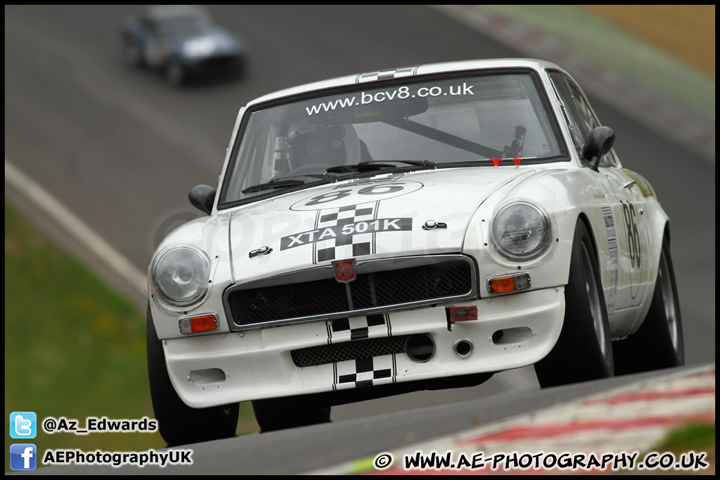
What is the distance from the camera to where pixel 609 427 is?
3.39m

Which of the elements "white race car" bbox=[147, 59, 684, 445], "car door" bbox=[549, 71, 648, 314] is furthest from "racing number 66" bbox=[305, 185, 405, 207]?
"car door" bbox=[549, 71, 648, 314]

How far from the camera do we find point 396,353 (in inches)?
179

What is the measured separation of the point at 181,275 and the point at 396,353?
104cm

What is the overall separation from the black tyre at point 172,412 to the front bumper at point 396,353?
328 mm

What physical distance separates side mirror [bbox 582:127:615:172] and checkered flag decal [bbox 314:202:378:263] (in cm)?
144

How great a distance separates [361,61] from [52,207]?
8425mm

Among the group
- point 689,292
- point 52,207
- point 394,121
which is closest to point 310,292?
point 394,121

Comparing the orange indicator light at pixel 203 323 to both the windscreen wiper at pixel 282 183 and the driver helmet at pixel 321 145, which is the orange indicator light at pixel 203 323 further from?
the driver helmet at pixel 321 145

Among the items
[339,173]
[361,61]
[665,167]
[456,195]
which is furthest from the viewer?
[361,61]

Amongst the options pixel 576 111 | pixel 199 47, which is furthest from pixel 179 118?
pixel 576 111

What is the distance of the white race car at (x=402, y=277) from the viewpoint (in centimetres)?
447

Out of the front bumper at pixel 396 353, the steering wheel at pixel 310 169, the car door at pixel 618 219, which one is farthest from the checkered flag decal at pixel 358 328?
the steering wheel at pixel 310 169

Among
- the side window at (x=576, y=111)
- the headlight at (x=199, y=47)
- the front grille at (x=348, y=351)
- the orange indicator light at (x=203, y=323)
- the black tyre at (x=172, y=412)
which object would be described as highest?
the headlight at (x=199, y=47)

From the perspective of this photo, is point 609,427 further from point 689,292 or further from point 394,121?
point 689,292
